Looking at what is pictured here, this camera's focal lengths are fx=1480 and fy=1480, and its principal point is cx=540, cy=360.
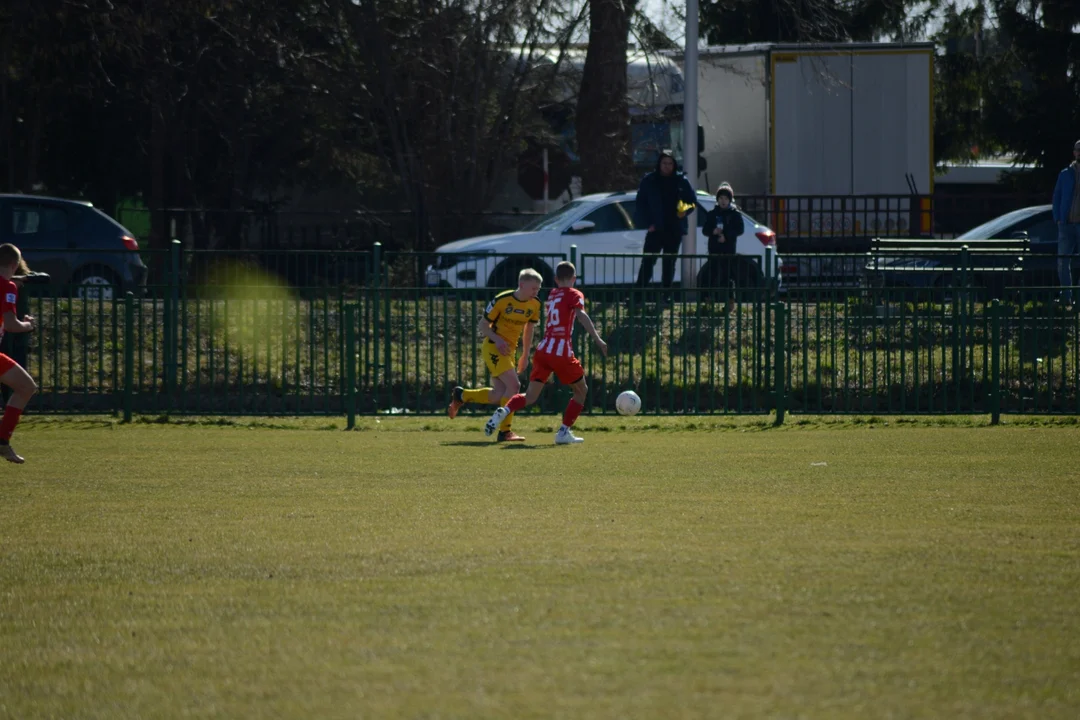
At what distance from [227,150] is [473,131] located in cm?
780

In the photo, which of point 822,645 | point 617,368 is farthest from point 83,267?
point 822,645

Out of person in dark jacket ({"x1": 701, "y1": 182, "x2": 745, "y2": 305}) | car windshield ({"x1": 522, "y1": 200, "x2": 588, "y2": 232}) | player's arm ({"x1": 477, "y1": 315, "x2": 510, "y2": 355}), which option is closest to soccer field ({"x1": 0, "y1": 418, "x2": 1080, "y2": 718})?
player's arm ({"x1": 477, "y1": 315, "x2": 510, "y2": 355})

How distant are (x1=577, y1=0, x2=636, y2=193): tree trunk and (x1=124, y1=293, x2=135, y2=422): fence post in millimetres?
13702

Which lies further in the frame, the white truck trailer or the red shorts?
the white truck trailer

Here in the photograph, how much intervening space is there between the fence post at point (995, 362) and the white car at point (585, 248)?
2746 mm

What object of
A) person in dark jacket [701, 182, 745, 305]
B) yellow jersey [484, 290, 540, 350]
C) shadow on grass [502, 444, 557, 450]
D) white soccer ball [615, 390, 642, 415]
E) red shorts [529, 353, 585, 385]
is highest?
person in dark jacket [701, 182, 745, 305]

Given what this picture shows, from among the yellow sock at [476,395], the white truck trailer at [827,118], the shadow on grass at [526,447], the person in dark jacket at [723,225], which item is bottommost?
the shadow on grass at [526,447]

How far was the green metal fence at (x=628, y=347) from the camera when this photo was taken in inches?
613

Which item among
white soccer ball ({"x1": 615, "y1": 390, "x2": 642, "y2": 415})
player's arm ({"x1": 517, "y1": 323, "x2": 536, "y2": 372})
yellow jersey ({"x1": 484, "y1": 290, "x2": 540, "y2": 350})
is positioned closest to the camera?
player's arm ({"x1": 517, "y1": 323, "x2": 536, "y2": 372})

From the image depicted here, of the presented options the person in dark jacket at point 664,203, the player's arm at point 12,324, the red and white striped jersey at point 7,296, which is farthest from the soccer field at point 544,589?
the person in dark jacket at point 664,203

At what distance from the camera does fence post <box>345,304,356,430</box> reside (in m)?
15.2

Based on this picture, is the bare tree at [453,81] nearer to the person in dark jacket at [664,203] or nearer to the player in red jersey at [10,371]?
the person in dark jacket at [664,203]

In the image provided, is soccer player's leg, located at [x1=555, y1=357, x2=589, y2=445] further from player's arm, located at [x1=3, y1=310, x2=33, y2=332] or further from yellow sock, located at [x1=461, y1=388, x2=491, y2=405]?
player's arm, located at [x1=3, y1=310, x2=33, y2=332]

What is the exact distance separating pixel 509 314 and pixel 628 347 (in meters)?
2.45
